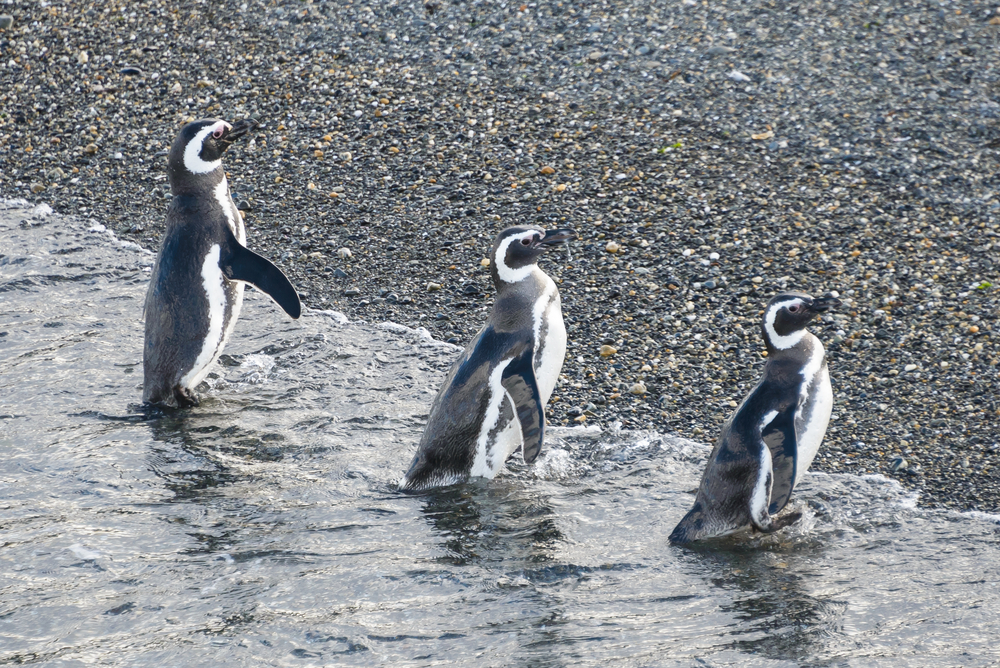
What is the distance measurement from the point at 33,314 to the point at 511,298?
3.02m

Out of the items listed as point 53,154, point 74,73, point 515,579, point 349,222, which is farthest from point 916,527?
point 74,73

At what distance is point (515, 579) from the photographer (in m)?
3.90

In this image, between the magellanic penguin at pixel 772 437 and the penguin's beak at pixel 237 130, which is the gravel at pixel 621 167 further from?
the penguin's beak at pixel 237 130

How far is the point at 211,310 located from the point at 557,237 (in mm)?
1965

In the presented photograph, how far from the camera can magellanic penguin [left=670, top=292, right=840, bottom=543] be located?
165 inches

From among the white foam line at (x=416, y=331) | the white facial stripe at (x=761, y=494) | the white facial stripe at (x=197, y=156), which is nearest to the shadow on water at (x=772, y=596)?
the white facial stripe at (x=761, y=494)

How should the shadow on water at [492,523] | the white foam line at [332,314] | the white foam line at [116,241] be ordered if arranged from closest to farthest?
1. the shadow on water at [492,523]
2. the white foam line at [332,314]
3. the white foam line at [116,241]

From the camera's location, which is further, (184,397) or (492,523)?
(184,397)

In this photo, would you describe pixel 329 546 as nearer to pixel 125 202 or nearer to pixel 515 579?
pixel 515 579

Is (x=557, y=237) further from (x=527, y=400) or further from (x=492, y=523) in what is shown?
(x=492, y=523)

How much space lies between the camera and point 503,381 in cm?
471

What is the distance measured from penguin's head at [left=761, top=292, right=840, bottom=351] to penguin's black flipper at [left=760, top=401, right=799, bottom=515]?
0.44 meters

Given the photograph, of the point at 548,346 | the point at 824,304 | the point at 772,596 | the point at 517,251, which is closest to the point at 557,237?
the point at 517,251

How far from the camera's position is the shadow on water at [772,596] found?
11.2 ft
